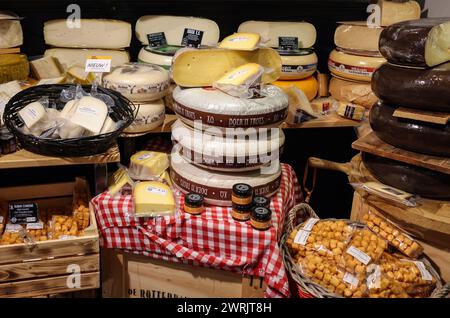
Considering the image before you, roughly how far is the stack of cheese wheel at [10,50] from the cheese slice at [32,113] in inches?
16.5

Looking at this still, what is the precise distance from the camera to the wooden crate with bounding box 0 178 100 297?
1.76 metres

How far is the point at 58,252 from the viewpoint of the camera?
1.79 m

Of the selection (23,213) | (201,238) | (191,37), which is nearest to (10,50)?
(23,213)

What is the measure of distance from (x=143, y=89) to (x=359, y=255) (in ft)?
3.81

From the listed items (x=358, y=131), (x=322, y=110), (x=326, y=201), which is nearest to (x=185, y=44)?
(x=322, y=110)

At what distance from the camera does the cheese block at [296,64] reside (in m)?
2.49

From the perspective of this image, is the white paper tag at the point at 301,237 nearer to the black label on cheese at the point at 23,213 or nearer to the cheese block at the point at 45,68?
the black label on cheese at the point at 23,213

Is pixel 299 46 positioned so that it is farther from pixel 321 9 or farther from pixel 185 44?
pixel 185 44

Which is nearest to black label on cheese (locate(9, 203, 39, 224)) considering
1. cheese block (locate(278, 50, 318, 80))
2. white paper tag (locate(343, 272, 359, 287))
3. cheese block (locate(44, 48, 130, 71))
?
cheese block (locate(44, 48, 130, 71))

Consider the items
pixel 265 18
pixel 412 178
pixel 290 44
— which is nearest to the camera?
pixel 412 178

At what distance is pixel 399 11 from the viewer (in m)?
2.48

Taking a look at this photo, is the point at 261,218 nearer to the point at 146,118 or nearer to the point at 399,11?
the point at 146,118

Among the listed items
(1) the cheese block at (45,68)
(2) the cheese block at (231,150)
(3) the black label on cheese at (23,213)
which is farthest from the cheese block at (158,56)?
(3) the black label on cheese at (23,213)
